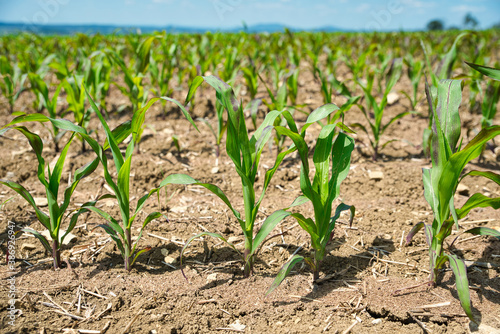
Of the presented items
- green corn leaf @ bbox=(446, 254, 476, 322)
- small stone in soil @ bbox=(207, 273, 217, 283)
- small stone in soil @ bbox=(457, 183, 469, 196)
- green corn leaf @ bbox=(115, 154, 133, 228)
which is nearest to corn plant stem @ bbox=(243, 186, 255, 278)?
small stone in soil @ bbox=(207, 273, 217, 283)

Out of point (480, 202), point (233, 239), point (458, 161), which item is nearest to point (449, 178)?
point (458, 161)

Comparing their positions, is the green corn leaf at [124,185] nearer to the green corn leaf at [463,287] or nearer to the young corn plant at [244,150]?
the young corn plant at [244,150]

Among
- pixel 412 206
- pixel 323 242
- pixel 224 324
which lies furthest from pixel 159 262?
pixel 412 206

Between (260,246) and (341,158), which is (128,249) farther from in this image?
(341,158)

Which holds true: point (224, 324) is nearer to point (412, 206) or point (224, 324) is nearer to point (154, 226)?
point (154, 226)

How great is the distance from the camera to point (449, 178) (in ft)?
4.23

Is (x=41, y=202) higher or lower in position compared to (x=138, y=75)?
lower

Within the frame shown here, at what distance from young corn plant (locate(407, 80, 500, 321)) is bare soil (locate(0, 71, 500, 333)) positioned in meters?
0.19

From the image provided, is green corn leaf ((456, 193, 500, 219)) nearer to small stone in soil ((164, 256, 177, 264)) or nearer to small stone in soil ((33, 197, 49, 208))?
small stone in soil ((164, 256, 177, 264))

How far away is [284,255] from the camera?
1791 millimetres

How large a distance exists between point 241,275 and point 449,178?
0.93 meters

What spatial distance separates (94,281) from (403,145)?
2.61m

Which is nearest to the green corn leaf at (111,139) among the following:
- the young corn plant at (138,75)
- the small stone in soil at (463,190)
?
the young corn plant at (138,75)

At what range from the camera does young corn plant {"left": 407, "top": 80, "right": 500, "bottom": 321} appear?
1.26 meters
